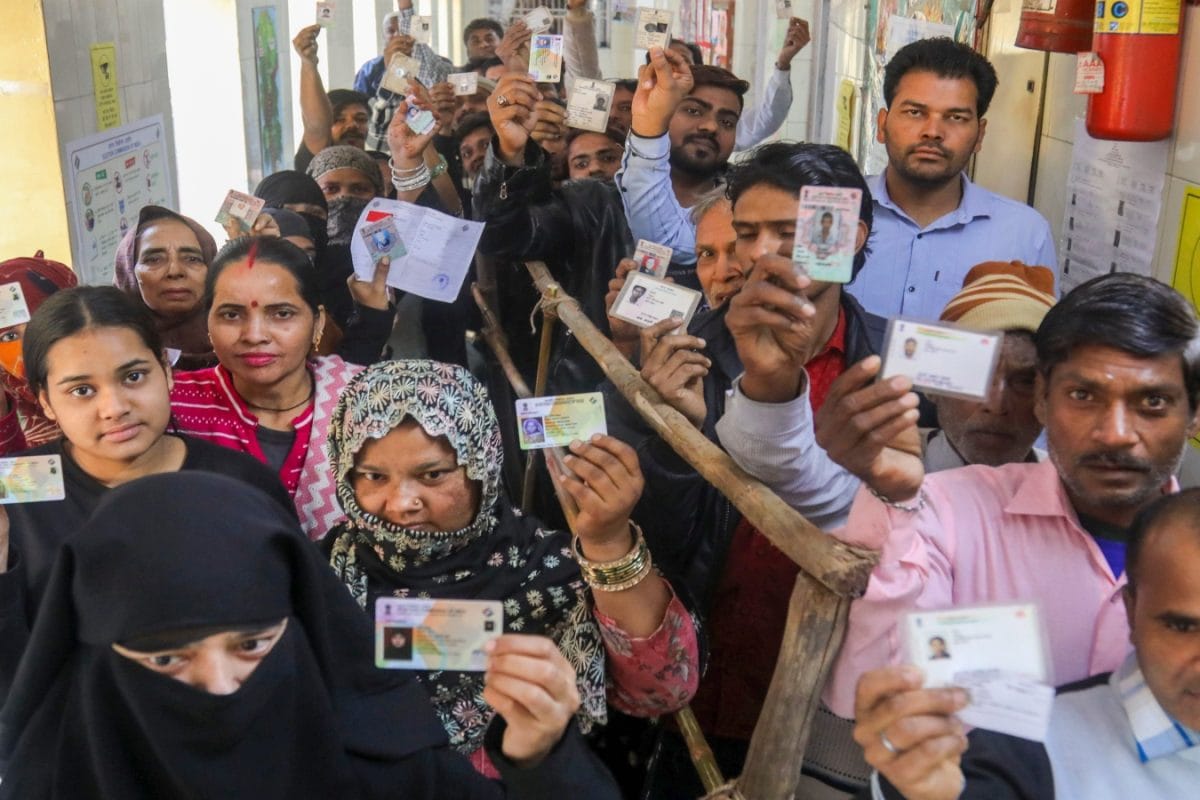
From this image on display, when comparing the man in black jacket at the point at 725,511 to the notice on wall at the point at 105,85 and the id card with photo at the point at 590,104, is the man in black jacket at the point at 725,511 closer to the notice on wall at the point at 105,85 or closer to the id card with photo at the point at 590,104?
the id card with photo at the point at 590,104

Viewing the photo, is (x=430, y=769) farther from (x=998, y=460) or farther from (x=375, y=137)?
(x=375, y=137)

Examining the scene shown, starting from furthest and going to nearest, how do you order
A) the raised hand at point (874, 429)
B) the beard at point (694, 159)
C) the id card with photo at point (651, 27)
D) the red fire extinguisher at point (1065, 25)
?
1. the beard at point (694, 159)
2. the id card with photo at point (651, 27)
3. the red fire extinguisher at point (1065, 25)
4. the raised hand at point (874, 429)

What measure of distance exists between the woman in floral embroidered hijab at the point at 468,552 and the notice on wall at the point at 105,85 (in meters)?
3.22

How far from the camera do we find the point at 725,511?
253cm

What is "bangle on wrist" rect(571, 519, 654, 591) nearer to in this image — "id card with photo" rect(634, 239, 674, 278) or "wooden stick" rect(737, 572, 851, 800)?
"wooden stick" rect(737, 572, 851, 800)

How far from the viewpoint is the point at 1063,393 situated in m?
2.16

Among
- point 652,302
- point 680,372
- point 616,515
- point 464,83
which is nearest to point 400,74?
point 464,83

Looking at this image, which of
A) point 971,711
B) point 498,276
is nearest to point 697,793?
point 971,711

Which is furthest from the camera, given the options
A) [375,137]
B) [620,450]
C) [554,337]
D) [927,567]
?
[375,137]

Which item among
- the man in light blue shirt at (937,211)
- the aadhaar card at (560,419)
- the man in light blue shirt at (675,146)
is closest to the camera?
the aadhaar card at (560,419)

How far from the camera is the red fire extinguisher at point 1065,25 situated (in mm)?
3561

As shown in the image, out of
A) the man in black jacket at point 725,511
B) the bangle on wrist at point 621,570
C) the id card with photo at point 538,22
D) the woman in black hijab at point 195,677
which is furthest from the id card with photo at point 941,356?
the id card with photo at point 538,22

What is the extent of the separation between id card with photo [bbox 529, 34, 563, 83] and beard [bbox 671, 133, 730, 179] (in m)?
0.54

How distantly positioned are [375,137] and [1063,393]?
5.96m
